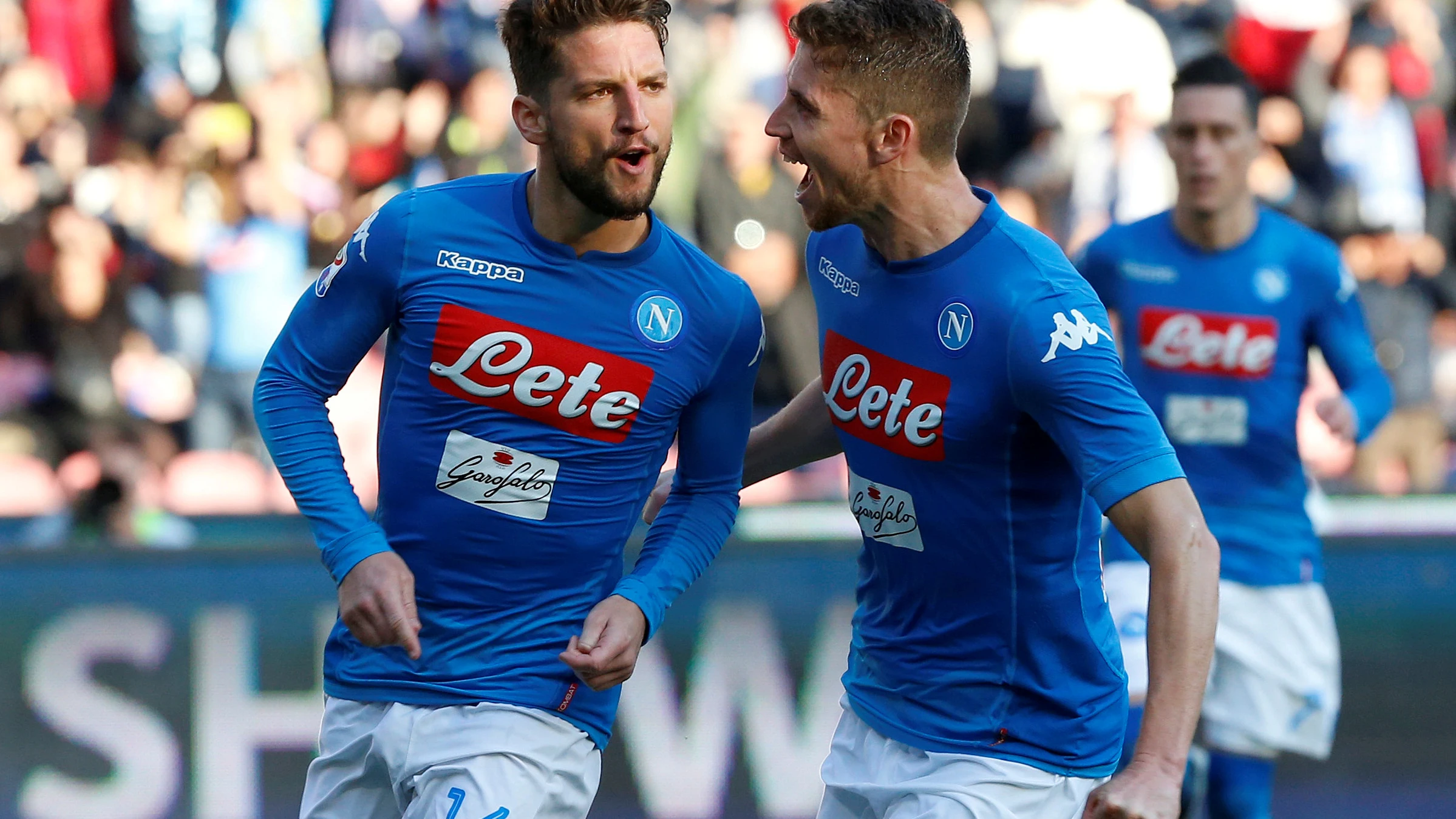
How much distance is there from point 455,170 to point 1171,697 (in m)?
7.52

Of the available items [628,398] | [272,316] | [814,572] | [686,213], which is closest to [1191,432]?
[814,572]

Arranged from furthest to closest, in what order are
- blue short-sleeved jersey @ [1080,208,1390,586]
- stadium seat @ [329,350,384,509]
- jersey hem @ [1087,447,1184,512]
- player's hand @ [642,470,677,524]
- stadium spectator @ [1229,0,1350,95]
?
stadium spectator @ [1229,0,1350,95] < stadium seat @ [329,350,384,509] < blue short-sleeved jersey @ [1080,208,1390,586] < player's hand @ [642,470,677,524] < jersey hem @ [1087,447,1184,512]

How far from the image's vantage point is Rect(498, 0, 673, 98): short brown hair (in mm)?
3225

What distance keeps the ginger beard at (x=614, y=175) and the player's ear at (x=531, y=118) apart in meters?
0.07

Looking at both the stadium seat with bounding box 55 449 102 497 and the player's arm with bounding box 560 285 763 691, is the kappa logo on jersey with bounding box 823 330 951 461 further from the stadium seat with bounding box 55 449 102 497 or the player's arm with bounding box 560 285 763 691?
the stadium seat with bounding box 55 449 102 497

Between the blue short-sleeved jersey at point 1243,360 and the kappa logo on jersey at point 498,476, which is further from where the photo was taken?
the blue short-sleeved jersey at point 1243,360

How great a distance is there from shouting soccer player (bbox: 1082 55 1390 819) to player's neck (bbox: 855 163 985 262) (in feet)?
7.13

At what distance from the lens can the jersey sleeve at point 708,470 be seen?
340 cm

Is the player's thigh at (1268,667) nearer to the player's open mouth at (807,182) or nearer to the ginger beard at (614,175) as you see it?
the player's open mouth at (807,182)

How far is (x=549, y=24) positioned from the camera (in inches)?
128

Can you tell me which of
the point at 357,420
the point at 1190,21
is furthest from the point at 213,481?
the point at 1190,21

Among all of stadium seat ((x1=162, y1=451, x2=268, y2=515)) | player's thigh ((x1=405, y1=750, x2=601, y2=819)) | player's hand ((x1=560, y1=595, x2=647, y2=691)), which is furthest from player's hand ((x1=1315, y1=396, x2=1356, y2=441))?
stadium seat ((x1=162, y1=451, x2=268, y2=515))

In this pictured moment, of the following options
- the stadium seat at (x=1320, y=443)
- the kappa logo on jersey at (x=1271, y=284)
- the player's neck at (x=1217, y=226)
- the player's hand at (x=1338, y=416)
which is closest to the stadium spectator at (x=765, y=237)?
the stadium seat at (x=1320, y=443)

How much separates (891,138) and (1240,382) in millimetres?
2373
